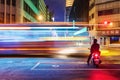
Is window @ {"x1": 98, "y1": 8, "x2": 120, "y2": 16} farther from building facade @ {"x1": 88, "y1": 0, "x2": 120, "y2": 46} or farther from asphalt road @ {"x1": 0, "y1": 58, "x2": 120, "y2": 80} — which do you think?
asphalt road @ {"x1": 0, "y1": 58, "x2": 120, "y2": 80}

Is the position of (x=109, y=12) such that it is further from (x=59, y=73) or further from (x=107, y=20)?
(x=59, y=73)

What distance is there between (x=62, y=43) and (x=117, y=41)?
5874 cm

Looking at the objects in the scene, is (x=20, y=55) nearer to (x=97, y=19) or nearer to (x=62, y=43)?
(x=62, y=43)

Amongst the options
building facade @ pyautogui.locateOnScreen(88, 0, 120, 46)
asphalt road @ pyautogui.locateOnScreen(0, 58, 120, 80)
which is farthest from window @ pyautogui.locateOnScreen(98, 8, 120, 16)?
asphalt road @ pyautogui.locateOnScreen(0, 58, 120, 80)

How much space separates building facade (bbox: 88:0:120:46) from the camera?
79.2 metres

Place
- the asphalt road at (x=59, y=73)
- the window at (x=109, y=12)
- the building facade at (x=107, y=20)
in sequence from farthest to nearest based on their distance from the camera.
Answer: the building facade at (x=107, y=20), the window at (x=109, y=12), the asphalt road at (x=59, y=73)

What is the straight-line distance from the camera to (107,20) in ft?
267

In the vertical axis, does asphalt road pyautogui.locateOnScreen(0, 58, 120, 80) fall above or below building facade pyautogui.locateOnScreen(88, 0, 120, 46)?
below

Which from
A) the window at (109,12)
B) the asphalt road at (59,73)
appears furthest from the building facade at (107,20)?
the asphalt road at (59,73)

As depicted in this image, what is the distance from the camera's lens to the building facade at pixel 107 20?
79.2 meters

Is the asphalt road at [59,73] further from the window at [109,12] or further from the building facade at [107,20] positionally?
the window at [109,12]

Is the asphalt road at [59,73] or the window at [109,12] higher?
the window at [109,12]

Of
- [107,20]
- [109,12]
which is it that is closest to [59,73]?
[107,20]

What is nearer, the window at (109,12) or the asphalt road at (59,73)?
the asphalt road at (59,73)
